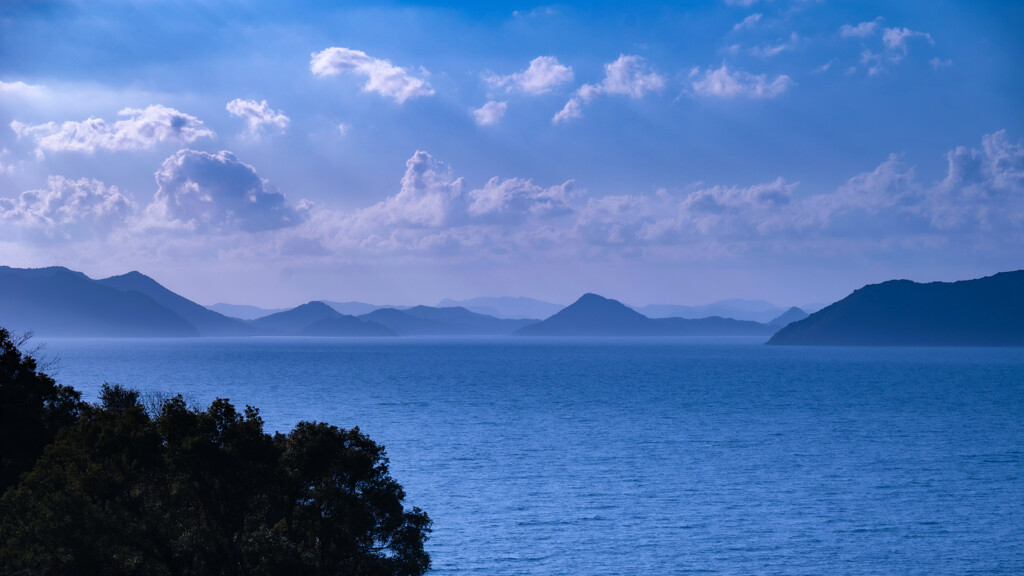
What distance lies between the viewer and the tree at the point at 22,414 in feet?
96.7

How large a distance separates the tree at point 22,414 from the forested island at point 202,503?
7.29 metres

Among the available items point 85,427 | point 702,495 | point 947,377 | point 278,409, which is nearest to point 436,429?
point 278,409

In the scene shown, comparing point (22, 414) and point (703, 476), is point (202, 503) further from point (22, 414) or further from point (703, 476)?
point (703, 476)

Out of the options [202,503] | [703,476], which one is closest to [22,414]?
[202,503]

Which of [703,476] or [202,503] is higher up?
[202,503]

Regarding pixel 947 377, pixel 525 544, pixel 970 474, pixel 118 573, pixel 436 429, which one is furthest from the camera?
pixel 947 377

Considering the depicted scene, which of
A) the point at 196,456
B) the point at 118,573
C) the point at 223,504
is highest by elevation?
the point at 196,456

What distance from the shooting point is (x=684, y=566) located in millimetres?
39938

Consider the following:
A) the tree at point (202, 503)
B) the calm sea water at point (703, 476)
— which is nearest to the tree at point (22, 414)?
the tree at point (202, 503)

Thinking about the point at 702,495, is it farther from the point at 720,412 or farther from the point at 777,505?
the point at 720,412

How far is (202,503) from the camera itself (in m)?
22.3

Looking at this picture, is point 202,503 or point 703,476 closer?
point 202,503

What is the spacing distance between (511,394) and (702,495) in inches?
3173

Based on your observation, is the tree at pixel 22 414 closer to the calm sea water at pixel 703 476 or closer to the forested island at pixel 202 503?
the forested island at pixel 202 503
